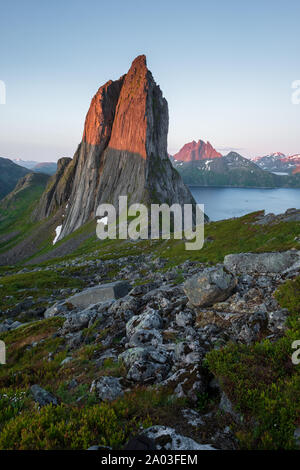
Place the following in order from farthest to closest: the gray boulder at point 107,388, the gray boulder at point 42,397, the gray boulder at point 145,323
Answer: the gray boulder at point 145,323, the gray boulder at point 42,397, the gray boulder at point 107,388

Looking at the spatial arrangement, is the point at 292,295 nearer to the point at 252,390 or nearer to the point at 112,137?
the point at 252,390

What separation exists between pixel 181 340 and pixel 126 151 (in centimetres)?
9723

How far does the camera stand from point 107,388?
6.84 meters

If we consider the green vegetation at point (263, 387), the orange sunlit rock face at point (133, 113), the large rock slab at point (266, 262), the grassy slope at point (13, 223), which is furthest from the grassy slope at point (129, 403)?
the grassy slope at point (13, 223)

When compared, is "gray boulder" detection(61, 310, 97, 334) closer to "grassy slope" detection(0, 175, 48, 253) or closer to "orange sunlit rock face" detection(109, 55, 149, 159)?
"orange sunlit rock face" detection(109, 55, 149, 159)

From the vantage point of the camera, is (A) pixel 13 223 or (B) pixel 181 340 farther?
(A) pixel 13 223

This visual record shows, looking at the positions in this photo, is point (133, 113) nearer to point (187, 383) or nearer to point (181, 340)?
point (181, 340)

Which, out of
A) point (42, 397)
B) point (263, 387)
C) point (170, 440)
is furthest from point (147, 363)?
point (263, 387)

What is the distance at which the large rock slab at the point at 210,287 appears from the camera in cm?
1143

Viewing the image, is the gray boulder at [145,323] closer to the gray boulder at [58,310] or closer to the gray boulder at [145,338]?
the gray boulder at [145,338]

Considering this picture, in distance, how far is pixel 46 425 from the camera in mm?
5379

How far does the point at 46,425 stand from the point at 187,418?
10.5 feet

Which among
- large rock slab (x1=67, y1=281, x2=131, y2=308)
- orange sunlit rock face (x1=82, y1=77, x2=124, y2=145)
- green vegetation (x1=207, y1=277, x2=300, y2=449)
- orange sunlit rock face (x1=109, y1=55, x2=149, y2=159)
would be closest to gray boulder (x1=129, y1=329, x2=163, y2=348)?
green vegetation (x1=207, y1=277, x2=300, y2=449)

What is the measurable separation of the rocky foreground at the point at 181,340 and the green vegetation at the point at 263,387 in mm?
355
